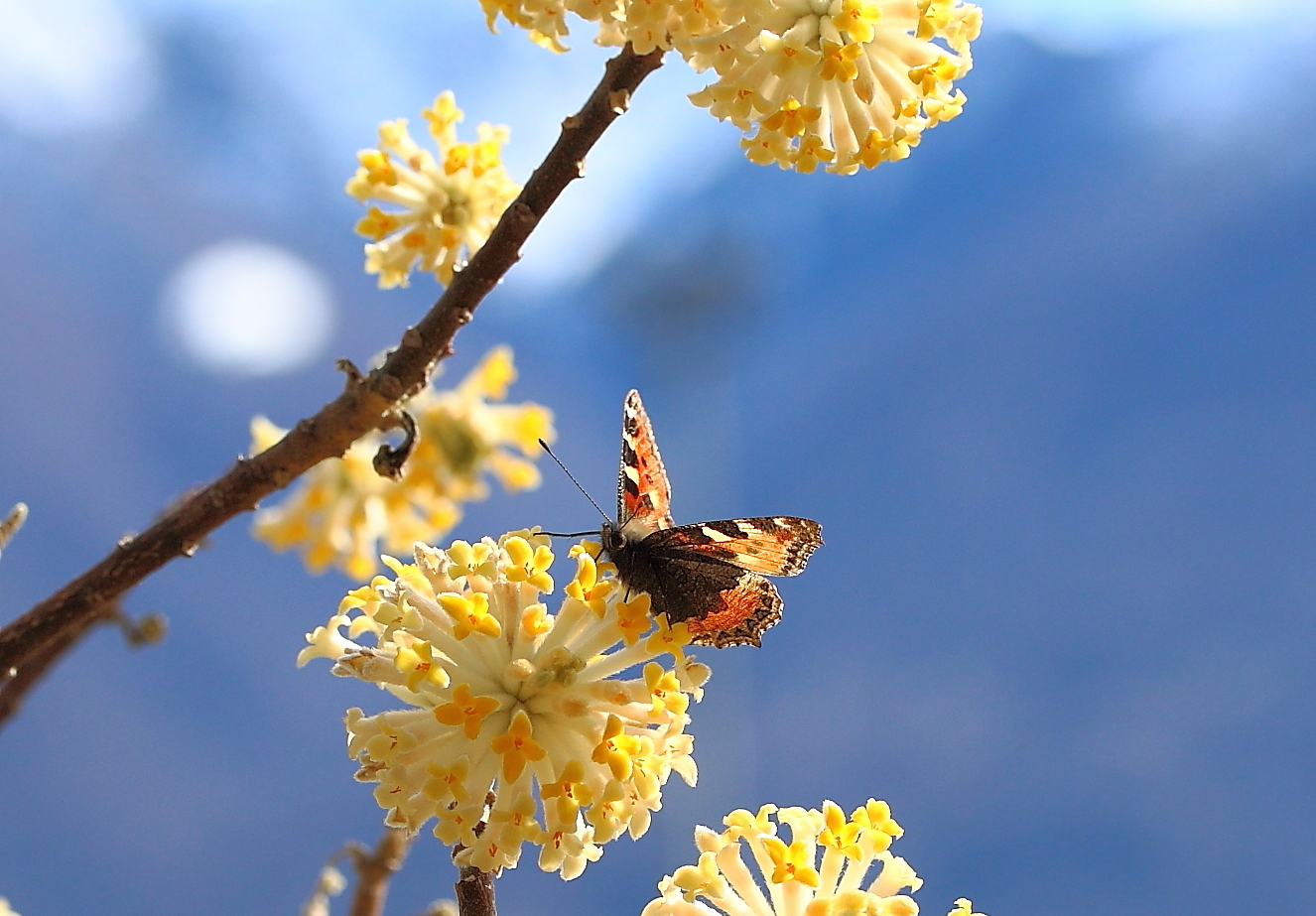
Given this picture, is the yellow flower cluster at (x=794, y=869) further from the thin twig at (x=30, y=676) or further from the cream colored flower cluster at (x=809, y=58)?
the thin twig at (x=30, y=676)

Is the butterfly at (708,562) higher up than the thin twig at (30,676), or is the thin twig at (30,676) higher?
the butterfly at (708,562)

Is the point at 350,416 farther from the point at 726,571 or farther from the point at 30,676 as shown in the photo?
the point at 30,676

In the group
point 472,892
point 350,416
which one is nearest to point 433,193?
point 350,416

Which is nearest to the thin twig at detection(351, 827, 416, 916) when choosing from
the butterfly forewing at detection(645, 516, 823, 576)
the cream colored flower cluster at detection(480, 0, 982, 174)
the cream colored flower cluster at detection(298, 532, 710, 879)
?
the cream colored flower cluster at detection(298, 532, 710, 879)

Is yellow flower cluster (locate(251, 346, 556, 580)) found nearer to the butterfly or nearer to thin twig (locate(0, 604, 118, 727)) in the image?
thin twig (locate(0, 604, 118, 727))

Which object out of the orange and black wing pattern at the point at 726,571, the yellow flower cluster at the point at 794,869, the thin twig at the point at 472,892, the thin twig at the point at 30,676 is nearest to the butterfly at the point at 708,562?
the orange and black wing pattern at the point at 726,571

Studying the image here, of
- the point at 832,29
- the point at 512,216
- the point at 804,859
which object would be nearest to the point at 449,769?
the point at 804,859

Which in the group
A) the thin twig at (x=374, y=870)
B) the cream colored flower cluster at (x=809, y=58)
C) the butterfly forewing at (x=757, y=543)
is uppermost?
the cream colored flower cluster at (x=809, y=58)

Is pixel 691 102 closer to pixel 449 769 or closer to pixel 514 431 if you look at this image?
pixel 449 769
